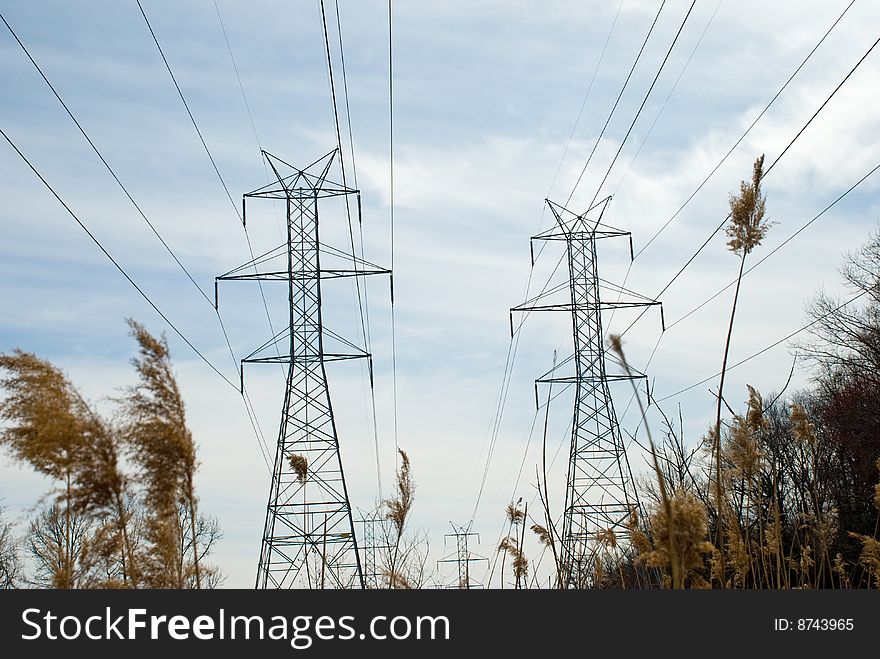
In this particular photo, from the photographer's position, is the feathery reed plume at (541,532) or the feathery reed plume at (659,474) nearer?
the feathery reed plume at (659,474)

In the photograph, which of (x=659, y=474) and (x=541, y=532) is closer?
(x=659, y=474)

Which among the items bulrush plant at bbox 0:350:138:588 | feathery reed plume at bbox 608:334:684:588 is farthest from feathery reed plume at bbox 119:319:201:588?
feathery reed plume at bbox 608:334:684:588

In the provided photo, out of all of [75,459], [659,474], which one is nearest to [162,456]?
[75,459]

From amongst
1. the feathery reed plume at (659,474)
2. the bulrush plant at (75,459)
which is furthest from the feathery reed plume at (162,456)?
the feathery reed plume at (659,474)

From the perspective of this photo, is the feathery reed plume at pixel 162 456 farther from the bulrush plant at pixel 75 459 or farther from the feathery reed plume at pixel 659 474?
the feathery reed plume at pixel 659 474

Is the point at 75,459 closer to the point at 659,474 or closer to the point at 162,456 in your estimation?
the point at 162,456

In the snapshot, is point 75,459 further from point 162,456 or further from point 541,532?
point 541,532

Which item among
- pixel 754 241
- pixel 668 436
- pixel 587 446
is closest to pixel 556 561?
pixel 668 436

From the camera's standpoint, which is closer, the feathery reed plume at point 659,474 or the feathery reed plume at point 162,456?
the feathery reed plume at point 659,474

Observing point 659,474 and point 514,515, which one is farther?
point 514,515

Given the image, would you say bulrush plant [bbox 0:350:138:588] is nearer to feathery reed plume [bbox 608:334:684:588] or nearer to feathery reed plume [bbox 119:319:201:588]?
feathery reed plume [bbox 119:319:201:588]

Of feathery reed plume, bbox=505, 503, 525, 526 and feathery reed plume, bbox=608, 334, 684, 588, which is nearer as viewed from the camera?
feathery reed plume, bbox=608, 334, 684, 588

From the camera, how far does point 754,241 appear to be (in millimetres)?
4680

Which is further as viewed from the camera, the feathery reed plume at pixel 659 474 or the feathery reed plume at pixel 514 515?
the feathery reed plume at pixel 514 515
